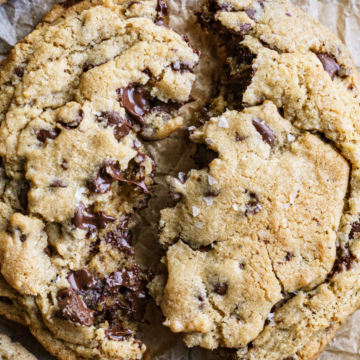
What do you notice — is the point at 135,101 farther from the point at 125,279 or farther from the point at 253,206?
the point at 125,279

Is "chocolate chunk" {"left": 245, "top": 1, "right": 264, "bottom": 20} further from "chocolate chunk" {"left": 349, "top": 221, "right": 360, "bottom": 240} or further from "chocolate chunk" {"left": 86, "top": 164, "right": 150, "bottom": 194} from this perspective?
"chocolate chunk" {"left": 349, "top": 221, "right": 360, "bottom": 240}

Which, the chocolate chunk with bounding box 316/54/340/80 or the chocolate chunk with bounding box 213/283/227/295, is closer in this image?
the chocolate chunk with bounding box 213/283/227/295

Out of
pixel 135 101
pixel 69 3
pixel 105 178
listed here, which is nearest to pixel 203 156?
pixel 135 101

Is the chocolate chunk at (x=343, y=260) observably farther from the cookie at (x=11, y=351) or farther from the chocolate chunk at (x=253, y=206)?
the cookie at (x=11, y=351)

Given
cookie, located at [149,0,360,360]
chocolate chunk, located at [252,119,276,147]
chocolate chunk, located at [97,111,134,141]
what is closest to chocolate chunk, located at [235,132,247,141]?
cookie, located at [149,0,360,360]

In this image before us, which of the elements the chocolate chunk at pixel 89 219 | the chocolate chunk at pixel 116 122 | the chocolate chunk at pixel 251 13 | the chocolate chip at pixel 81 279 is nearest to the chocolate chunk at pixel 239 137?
the chocolate chunk at pixel 116 122

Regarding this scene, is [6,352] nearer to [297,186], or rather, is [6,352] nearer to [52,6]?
[297,186]

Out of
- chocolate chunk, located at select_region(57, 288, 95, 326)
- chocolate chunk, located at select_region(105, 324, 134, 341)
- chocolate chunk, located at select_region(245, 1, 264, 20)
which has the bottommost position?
chocolate chunk, located at select_region(105, 324, 134, 341)
